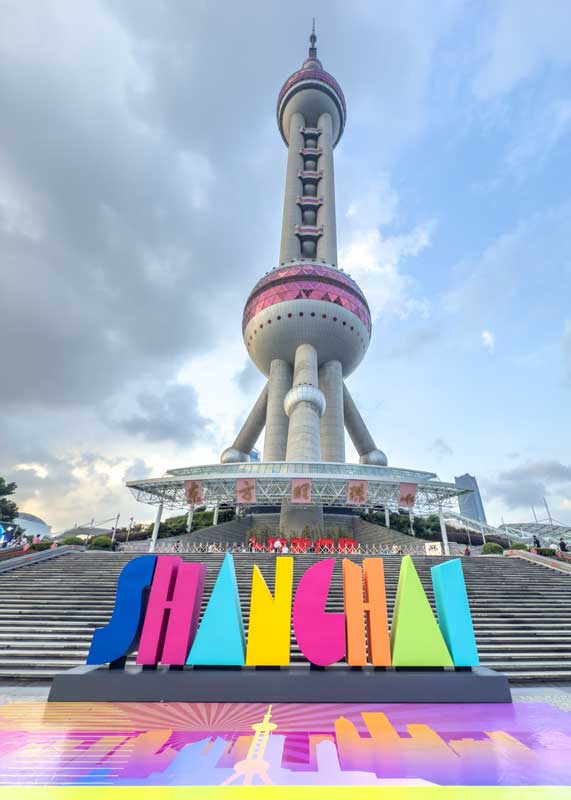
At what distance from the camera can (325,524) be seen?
38.4 metres

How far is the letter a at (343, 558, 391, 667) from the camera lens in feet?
21.1

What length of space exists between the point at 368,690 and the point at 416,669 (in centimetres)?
97

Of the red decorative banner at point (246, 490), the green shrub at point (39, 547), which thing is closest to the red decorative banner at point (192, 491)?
the red decorative banner at point (246, 490)

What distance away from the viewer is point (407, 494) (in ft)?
94.9

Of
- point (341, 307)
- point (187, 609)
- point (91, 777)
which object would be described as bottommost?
point (91, 777)

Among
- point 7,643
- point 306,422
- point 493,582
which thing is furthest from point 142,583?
point 306,422

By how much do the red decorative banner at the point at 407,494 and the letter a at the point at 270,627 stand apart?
78.4 feet

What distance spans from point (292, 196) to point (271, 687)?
2376 inches

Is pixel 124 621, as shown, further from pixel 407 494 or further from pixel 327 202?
pixel 327 202

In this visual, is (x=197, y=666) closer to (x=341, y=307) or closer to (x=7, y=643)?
(x=7, y=643)

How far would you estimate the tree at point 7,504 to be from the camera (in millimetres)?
38441

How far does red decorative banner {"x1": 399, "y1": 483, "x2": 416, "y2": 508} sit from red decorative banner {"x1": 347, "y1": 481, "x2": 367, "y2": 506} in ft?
9.60

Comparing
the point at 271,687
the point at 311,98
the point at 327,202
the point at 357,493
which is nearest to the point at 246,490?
the point at 357,493

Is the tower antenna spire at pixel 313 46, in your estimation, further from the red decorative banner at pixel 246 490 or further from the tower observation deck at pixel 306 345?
the red decorative banner at pixel 246 490
